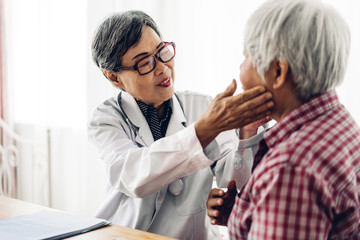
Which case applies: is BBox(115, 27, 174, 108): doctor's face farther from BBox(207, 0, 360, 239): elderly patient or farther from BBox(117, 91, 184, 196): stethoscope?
BBox(207, 0, 360, 239): elderly patient

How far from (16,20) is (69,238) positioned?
2.94m

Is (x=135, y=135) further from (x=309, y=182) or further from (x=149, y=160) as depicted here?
(x=309, y=182)

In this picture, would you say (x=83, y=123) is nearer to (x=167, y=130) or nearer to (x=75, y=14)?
(x=75, y=14)

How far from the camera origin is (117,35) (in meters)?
1.43

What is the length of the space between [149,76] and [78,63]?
1901 millimetres

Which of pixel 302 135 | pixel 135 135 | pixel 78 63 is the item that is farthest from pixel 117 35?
pixel 78 63

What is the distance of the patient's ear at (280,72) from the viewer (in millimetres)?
884

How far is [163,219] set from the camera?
146 centimetres

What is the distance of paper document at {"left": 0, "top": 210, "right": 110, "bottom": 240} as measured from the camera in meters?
1.19

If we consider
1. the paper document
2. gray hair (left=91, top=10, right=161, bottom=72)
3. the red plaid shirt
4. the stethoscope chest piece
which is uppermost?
gray hair (left=91, top=10, right=161, bottom=72)

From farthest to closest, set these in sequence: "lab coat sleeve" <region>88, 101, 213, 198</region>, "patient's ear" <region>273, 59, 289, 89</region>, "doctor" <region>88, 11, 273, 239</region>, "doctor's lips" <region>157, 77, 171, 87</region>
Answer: "doctor's lips" <region>157, 77, 171, 87</region> → "doctor" <region>88, 11, 273, 239</region> → "lab coat sleeve" <region>88, 101, 213, 198</region> → "patient's ear" <region>273, 59, 289, 89</region>

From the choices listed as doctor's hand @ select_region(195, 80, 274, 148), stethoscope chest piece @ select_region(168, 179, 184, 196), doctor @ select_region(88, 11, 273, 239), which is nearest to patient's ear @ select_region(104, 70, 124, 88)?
doctor @ select_region(88, 11, 273, 239)

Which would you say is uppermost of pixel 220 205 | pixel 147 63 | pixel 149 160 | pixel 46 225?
pixel 147 63

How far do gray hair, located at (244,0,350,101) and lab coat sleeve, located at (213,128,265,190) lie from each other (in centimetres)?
45
